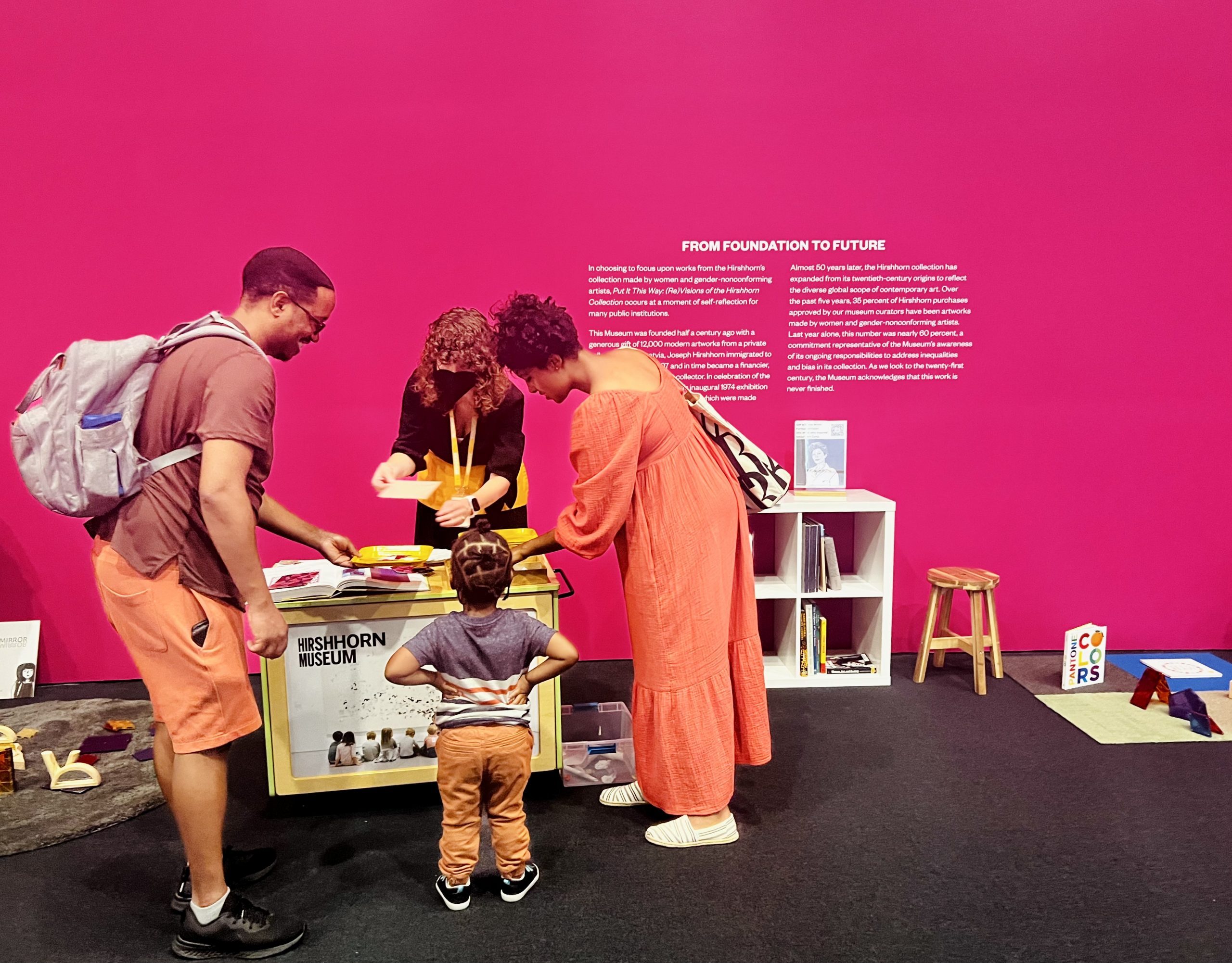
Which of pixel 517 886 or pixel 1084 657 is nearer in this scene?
pixel 517 886

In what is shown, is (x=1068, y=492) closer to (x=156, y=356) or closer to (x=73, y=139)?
(x=156, y=356)

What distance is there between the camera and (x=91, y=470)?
1.97 metres

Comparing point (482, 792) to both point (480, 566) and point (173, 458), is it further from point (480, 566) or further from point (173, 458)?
point (173, 458)

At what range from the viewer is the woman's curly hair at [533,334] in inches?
97.5

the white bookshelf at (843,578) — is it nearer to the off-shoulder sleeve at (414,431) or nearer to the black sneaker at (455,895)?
the off-shoulder sleeve at (414,431)

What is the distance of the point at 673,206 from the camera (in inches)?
159

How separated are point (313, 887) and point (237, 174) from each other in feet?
9.62

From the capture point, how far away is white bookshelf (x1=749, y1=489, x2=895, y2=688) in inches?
155

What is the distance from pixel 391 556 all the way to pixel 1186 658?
146 inches

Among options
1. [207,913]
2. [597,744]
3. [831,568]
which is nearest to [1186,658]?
[831,568]

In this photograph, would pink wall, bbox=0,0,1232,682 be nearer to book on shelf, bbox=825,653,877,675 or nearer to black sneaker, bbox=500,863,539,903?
book on shelf, bbox=825,653,877,675

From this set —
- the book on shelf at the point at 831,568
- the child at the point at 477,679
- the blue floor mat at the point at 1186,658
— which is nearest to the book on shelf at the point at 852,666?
the book on shelf at the point at 831,568

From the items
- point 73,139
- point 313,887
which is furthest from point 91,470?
point 73,139

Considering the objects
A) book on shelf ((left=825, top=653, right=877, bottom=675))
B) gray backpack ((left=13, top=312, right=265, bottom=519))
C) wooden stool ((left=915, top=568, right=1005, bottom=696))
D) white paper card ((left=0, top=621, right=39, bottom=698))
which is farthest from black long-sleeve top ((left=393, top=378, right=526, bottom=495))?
white paper card ((left=0, top=621, right=39, bottom=698))
